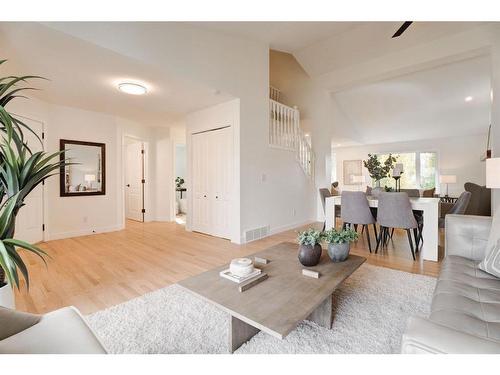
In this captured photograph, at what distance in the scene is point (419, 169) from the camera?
28.7 ft

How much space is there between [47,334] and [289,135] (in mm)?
4989

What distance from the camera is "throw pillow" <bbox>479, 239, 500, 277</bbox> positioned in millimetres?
→ 1557

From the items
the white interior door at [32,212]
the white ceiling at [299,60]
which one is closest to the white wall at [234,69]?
the white ceiling at [299,60]

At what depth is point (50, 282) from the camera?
97.6 inches

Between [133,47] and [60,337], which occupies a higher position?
[133,47]

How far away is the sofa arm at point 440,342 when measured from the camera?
30.3 inches

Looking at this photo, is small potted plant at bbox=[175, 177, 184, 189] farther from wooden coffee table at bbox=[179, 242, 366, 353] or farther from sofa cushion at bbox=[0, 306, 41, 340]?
sofa cushion at bbox=[0, 306, 41, 340]

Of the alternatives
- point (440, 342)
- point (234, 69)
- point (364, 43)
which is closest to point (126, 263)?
point (440, 342)

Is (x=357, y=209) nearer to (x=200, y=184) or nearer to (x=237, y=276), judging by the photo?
(x=237, y=276)

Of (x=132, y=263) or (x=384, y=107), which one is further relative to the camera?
(x=384, y=107)

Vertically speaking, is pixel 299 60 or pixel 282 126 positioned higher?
pixel 299 60

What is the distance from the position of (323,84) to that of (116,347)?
245 inches
